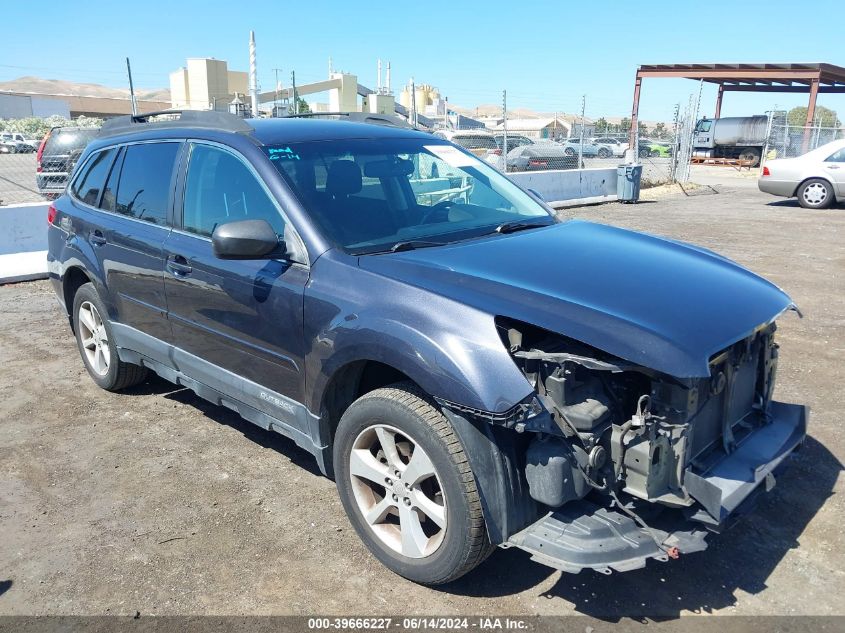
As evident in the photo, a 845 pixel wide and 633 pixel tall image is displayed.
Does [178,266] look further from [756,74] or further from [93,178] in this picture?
[756,74]

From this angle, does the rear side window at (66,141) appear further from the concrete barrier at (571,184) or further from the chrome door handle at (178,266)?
the chrome door handle at (178,266)

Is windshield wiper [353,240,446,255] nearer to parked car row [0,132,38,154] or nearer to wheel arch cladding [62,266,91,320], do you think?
wheel arch cladding [62,266,91,320]

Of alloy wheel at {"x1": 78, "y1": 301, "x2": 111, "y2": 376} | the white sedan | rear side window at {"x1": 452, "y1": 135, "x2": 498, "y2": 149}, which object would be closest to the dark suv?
alloy wheel at {"x1": 78, "y1": 301, "x2": 111, "y2": 376}

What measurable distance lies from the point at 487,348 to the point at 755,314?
121 centimetres

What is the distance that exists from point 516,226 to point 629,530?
1796 millimetres

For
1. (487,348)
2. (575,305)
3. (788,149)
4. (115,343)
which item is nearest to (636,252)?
(575,305)

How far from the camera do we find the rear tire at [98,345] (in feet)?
16.2

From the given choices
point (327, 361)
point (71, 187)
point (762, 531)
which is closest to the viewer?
point (327, 361)

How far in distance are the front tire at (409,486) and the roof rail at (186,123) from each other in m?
1.80

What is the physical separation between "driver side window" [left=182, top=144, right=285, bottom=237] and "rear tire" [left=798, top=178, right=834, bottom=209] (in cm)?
1576

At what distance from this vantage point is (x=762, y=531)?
134 inches

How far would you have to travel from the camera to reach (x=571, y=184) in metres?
16.4

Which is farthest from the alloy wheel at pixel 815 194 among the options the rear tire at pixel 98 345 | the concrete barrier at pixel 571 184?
the rear tire at pixel 98 345

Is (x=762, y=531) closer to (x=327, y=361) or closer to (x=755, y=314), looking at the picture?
(x=755, y=314)
